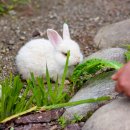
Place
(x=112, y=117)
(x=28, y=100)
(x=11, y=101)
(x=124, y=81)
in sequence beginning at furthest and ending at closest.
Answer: (x=28, y=100) < (x=11, y=101) < (x=112, y=117) < (x=124, y=81)

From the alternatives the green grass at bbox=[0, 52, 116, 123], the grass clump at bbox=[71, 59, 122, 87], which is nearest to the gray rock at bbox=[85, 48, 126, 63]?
the grass clump at bbox=[71, 59, 122, 87]

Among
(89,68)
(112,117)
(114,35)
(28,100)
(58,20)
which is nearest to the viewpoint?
(112,117)

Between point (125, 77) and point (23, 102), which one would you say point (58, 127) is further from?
point (125, 77)

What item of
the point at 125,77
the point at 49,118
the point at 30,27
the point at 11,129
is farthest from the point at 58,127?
the point at 30,27

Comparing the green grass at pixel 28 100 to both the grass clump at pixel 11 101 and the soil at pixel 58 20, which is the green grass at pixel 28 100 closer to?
the grass clump at pixel 11 101

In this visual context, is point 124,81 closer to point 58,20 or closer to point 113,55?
point 113,55

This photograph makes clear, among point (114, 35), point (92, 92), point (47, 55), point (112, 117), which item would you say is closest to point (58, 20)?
point (114, 35)

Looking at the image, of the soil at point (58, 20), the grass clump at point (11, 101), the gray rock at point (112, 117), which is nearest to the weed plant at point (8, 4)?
the soil at point (58, 20)
